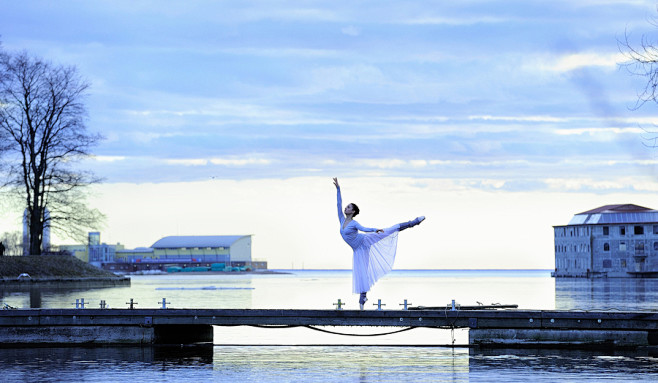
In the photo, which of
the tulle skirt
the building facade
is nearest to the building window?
the building facade

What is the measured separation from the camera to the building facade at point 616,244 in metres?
152

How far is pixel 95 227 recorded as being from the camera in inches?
2613

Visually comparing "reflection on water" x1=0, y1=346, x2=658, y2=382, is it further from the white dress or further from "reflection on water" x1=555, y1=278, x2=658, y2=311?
"reflection on water" x1=555, y1=278, x2=658, y2=311

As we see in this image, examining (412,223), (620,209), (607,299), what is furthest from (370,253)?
(620,209)

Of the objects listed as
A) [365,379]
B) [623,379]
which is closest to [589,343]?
[623,379]

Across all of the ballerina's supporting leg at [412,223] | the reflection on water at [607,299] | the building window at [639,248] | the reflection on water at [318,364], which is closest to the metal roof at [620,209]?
the building window at [639,248]

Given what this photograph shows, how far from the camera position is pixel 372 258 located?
19000mm

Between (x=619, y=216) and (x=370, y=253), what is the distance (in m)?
144

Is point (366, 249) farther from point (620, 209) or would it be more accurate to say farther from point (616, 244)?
point (620, 209)

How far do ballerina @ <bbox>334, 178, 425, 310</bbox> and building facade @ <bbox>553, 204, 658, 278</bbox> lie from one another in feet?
460

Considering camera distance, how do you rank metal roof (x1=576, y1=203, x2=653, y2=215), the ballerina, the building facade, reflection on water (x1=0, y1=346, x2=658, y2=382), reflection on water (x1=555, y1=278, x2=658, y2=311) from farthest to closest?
metal roof (x1=576, y1=203, x2=653, y2=215) → the building facade → reflection on water (x1=555, y1=278, x2=658, y2=311) → the ballerina → reflection on water (x1=0, y1=346, x2=658, y2=382)

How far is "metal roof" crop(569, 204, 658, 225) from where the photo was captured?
154 m

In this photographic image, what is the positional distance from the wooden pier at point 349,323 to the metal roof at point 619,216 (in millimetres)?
141941

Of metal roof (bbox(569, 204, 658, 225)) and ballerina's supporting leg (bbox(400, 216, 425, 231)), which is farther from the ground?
metal roof (bbox(569, 204, 658, 225))
